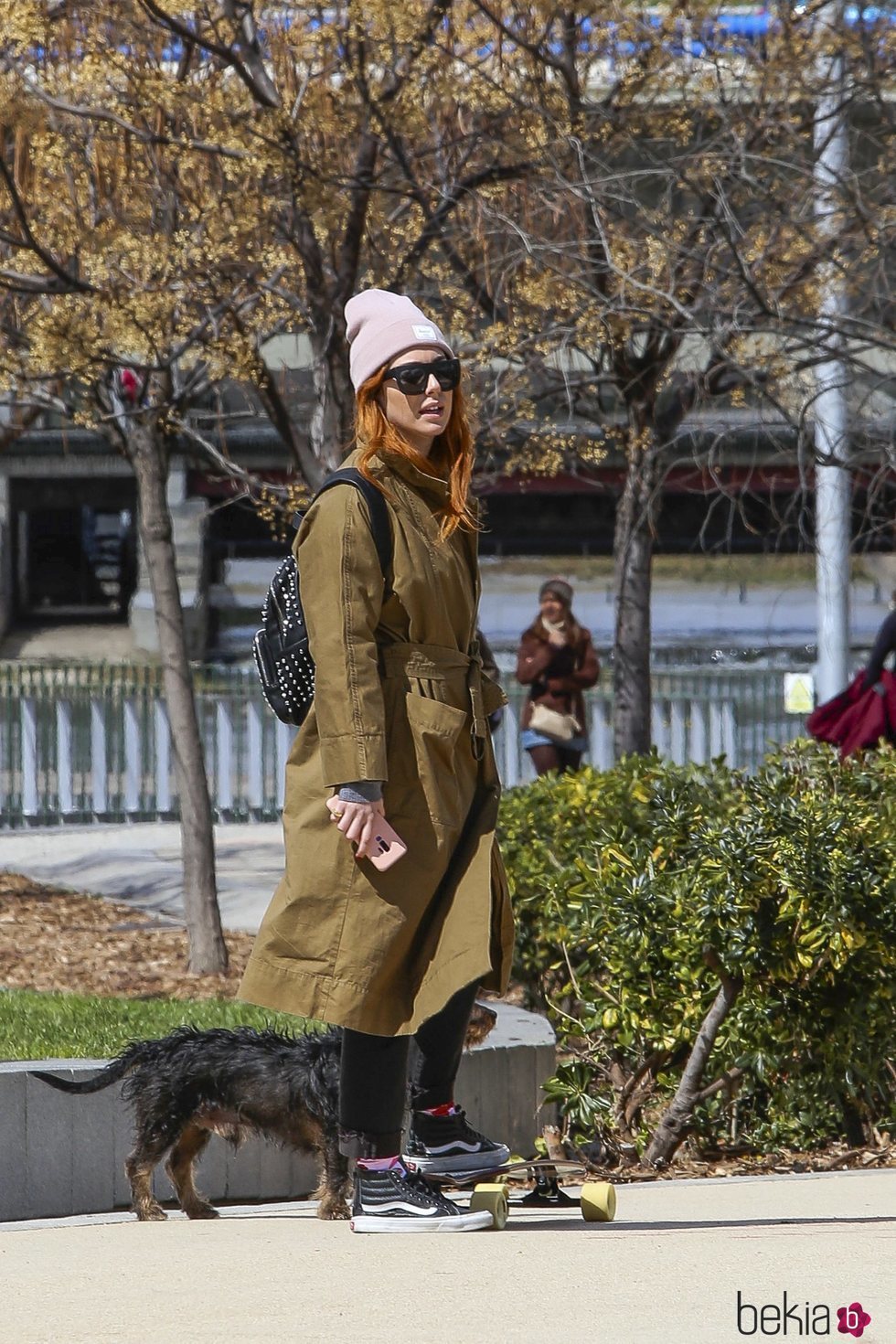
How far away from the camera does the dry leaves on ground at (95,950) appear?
26.6 feet

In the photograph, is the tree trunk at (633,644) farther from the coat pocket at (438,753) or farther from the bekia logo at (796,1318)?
the bekia logo at (796,1318)

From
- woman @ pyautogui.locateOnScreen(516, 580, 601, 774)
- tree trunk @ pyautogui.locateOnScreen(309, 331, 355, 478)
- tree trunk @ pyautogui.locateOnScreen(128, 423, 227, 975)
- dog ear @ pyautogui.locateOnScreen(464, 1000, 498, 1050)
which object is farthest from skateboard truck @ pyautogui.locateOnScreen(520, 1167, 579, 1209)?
woman @ pyautogui.locateOnScreen(516, 580, 601, 774)

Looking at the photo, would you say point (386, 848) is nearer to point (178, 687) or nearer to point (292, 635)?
point (292, 635)

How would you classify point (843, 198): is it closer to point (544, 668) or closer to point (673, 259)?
point (673, 259)

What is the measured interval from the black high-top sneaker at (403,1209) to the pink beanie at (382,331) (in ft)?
5.78

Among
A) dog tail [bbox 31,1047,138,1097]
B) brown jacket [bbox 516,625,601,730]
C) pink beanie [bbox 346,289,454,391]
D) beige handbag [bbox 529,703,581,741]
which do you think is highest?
pink beanie [bbox 346,289,454,391]

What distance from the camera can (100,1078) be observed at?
15.1 ft

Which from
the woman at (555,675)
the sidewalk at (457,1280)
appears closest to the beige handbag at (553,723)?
the woman at (555,675)

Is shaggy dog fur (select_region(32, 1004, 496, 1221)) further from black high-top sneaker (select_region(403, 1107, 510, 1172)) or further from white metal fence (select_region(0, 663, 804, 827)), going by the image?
white metal fence (select_region(0, 663, 804, 827))

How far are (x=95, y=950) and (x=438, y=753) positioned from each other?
18.9ft

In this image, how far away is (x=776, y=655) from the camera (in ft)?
76.6

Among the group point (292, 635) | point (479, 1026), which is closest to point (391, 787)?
point (292, 635)

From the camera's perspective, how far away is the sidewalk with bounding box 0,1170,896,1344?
3.04m

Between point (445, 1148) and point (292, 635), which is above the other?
point (292, 635)
